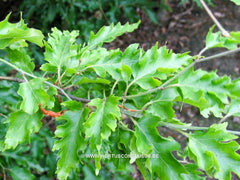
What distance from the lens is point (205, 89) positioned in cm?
79

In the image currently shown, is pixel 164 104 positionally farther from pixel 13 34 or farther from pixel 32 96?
pixel 13 34

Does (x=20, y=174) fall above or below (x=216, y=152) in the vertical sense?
below

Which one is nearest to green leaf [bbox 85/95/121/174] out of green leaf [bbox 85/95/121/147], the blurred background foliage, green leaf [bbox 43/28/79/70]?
green leaf [bbox 85/95/121/147]

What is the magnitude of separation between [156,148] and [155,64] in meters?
0.29

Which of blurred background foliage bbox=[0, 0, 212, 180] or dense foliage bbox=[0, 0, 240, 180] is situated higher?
dense foliage bbox=[0, 0, 240, 180]

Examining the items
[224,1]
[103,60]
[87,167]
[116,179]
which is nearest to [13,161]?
[87,167]

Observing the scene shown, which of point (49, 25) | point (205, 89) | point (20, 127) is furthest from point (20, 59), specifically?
point (49, 25)

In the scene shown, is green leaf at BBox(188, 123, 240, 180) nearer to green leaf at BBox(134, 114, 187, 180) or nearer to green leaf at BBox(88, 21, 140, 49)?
green leaf at BBox(134, 114, 187, 180)

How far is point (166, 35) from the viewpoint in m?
3.56

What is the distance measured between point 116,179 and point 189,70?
1093 mm

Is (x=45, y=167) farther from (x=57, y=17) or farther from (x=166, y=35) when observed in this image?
(x=166, y=35)

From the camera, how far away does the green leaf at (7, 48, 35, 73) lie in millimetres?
968

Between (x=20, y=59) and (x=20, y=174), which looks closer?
(x=20, y=59)

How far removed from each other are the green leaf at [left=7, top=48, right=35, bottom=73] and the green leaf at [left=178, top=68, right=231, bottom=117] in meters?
0.62
